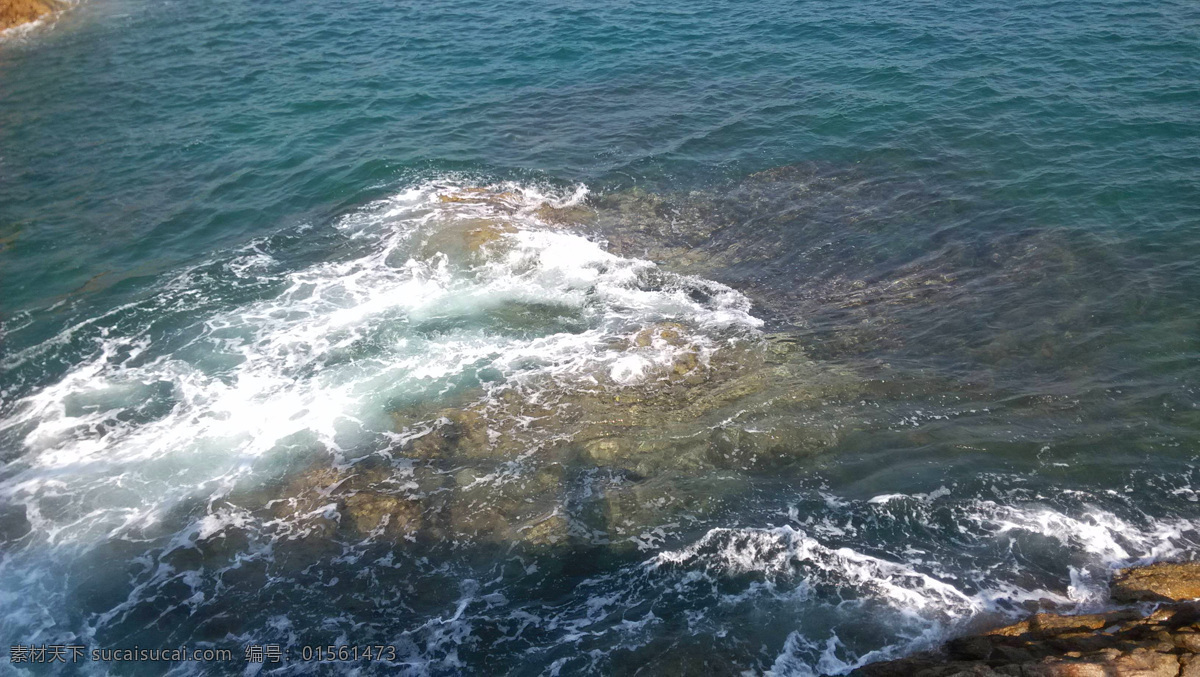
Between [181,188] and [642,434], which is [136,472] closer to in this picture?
[642,434]

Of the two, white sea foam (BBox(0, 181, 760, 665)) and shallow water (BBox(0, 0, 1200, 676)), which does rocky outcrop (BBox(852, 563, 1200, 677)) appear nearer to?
shallow water (BBox(0, 0, 1200, 676))

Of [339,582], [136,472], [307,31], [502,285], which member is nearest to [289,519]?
[339,582]

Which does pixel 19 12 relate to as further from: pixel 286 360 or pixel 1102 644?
pixel 1102 644

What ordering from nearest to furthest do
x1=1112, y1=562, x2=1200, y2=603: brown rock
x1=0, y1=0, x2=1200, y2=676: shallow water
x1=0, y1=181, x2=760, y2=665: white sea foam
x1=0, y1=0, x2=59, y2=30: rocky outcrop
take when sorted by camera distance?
x1=1112, y1=562, x2=1200, y2=603: brown rock < x1=0, y1=0, x2=1200, y2=676: shallow water < x1=0, y1=181, x2=760, y2=665: white sea foam < x1=0, y1=0, x2=59, y2=30: rocky outcrop

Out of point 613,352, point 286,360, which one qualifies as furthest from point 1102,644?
point 286,360

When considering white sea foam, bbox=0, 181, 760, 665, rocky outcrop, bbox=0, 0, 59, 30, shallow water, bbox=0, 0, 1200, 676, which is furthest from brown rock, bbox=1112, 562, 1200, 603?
rocky outcrop, bbox=0, 0, 59, 30
